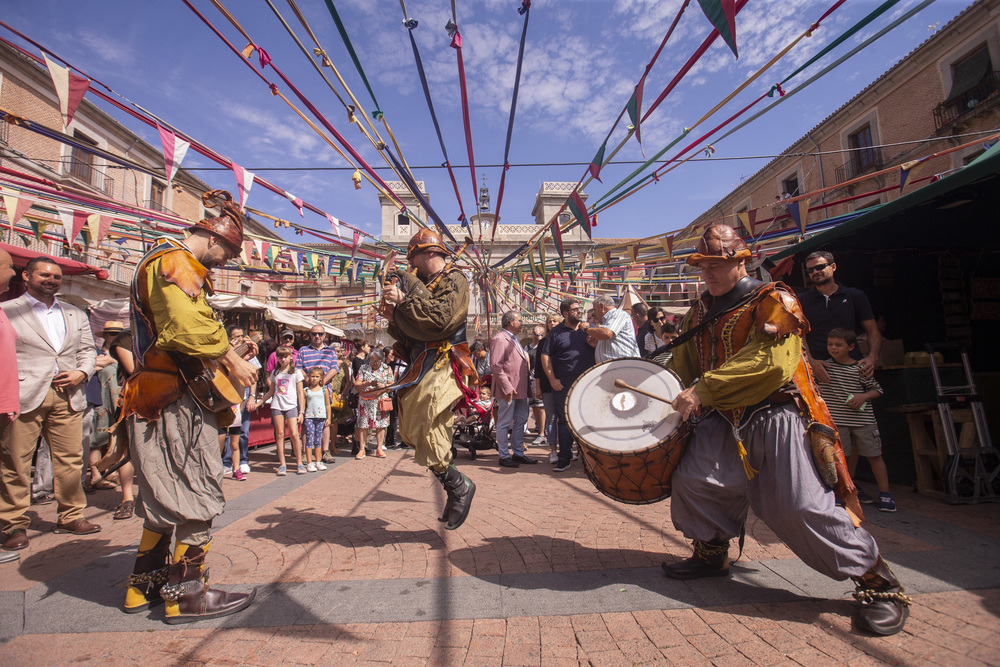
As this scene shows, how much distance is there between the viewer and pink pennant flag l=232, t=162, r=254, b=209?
202 inches

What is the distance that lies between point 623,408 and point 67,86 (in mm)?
4336

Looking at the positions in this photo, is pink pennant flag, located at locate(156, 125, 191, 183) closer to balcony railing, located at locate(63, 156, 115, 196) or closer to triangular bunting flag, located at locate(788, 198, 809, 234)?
triangular bunting flag, located at locate(788, 198, 809, 234)

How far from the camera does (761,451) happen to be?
7.31 feet

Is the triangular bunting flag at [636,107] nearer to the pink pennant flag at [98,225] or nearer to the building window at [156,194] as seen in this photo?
the pink pennant flag at [98,225]

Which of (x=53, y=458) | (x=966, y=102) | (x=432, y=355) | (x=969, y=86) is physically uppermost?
(x=969, y=86)

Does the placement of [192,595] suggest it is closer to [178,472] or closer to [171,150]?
[178,472]

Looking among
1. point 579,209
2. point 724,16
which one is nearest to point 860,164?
point 579,209

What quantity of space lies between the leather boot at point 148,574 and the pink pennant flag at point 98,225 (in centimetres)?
587

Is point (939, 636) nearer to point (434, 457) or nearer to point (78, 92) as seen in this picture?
point (434, 457)

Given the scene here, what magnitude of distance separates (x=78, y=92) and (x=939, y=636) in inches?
229

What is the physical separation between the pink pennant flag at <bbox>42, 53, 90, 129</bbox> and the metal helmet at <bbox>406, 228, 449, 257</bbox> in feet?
8.03

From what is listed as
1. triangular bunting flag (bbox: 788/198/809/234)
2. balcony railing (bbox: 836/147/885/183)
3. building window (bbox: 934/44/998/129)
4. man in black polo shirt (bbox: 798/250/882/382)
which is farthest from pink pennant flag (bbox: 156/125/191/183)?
balcony railing (bbox: 836/147/885/183)

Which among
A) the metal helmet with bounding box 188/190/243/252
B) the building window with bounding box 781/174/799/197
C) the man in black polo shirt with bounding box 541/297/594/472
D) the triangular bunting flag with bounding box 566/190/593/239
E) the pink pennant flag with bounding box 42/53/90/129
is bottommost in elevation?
the man in black polo shirt with bounding box 541/297/594/472

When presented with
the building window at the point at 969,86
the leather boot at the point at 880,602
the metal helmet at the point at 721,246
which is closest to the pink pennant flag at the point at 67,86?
the metal helmet at the point at 721,246
